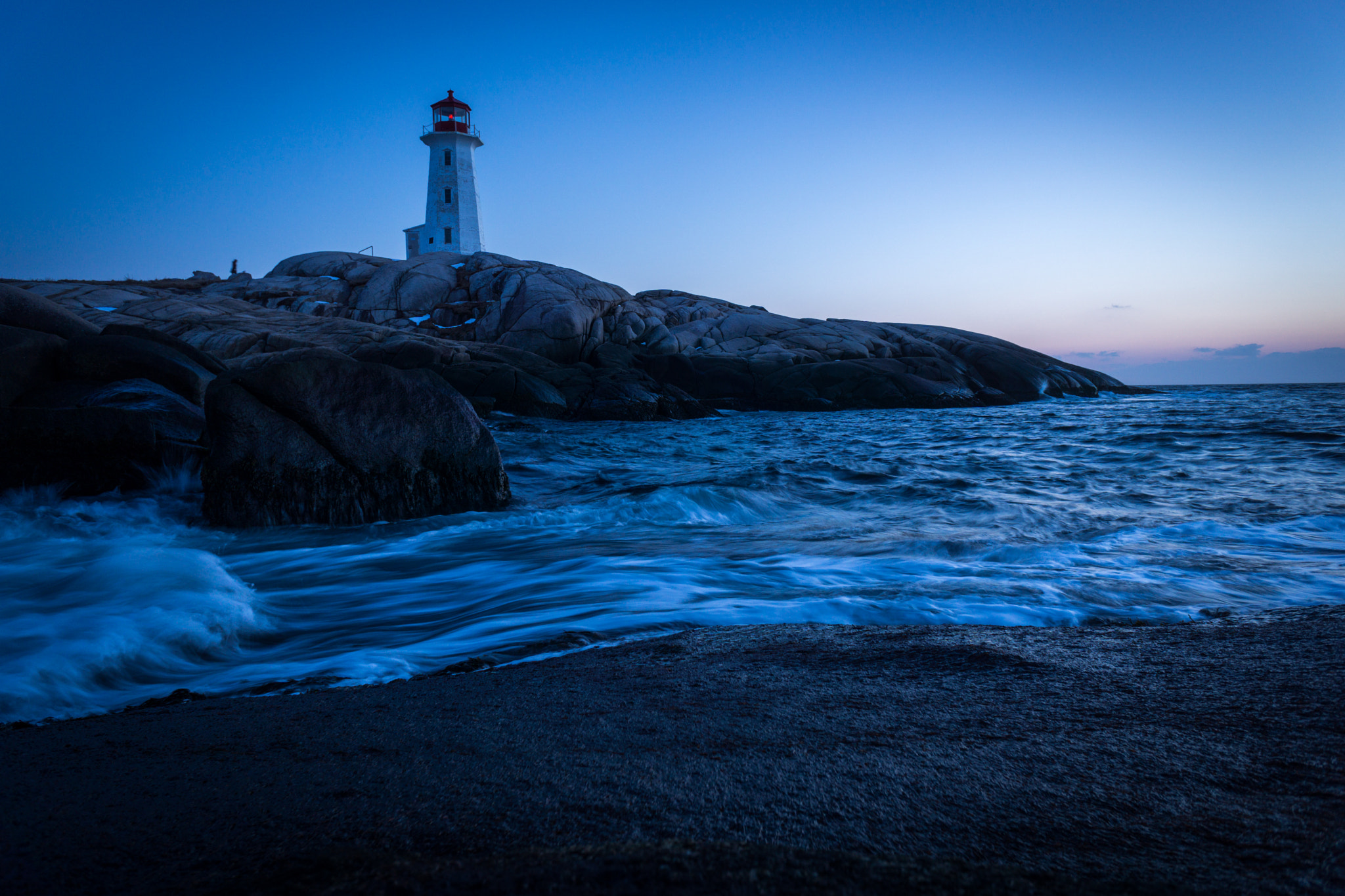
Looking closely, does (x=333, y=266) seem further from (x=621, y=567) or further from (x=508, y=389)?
(x=621, y=567)

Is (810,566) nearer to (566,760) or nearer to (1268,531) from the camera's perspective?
(566,760)

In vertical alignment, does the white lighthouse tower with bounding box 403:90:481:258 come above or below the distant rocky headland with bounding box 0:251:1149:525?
above

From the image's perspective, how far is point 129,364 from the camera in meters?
7.18

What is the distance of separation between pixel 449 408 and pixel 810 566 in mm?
3407

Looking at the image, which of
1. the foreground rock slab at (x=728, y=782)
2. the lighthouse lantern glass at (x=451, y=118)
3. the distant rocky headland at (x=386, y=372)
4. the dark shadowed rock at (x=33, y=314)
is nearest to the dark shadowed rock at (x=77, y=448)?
the distant rocky headland at (x=386, y=372)

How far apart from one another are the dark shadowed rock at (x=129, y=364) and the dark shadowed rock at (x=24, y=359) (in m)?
0.11

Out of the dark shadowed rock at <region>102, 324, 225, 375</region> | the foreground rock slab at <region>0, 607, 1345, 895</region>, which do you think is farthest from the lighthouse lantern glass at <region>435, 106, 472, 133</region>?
the foreground rock slab at <region>0, 607, 1345, 895</region>

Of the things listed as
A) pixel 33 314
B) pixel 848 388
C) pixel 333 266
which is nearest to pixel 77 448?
pixel 33 314

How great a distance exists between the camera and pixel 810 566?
4434mm

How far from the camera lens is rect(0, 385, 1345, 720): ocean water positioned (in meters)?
3.05

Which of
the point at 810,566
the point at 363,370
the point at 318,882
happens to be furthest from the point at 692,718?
the point at 363,370

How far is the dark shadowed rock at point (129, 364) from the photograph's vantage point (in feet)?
23.0

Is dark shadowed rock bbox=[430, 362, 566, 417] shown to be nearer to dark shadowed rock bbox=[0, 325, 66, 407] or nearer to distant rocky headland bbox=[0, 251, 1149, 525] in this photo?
distant rocky headland bbox=[0, 251, 1149, 525]

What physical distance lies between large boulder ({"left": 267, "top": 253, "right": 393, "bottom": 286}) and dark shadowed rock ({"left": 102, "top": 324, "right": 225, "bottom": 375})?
83.5 feet
